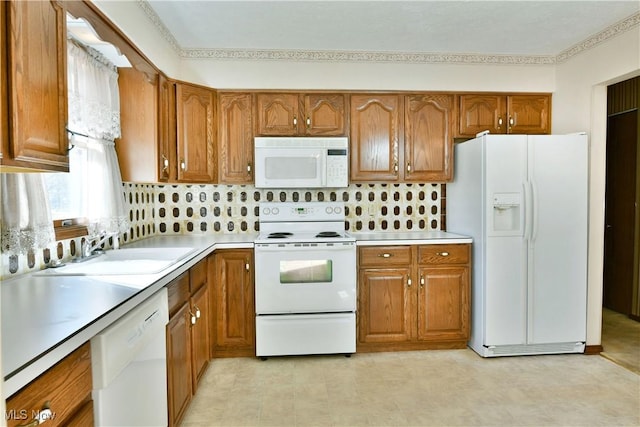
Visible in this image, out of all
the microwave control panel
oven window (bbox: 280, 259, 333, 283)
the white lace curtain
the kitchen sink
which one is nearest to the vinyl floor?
oven window (bbox: 280, 259, 333, 283)

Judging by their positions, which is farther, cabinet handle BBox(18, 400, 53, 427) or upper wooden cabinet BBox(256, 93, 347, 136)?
upper wooden cabinet BBox(256, 93, 347, 136)

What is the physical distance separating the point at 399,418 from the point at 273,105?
240cm

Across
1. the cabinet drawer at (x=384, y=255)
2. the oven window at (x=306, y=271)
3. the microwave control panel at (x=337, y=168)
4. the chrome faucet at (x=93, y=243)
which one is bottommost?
the oven window at (x=306, y=271)

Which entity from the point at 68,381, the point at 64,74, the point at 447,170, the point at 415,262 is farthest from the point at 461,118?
the point at 68,381

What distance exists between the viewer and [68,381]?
988 millimetres

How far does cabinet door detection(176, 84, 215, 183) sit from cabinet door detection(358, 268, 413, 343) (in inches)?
58.6

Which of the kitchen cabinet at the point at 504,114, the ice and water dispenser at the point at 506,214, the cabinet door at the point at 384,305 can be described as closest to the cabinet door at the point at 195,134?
the cabinet door at the point at 384,305

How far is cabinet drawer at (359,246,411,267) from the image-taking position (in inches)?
120

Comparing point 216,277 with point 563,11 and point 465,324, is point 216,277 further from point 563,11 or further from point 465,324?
point 563,11

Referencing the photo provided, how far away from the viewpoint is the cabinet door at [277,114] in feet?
10.5

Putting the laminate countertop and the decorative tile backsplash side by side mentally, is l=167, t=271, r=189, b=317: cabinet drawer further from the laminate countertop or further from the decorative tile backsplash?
the decorative tile backsplash

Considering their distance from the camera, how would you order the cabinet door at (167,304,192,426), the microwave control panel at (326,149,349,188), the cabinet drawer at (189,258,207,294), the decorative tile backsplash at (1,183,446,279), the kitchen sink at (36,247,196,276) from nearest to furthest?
1. the kitchen sink at (36,247,196,276)
2. the cabinet door at (167,304,192,426)
3. the cabinet drawer at (189,258,207,294)
4. the microwave control panel at (326,149,349,188)
5. the decorative tile backsplash at (1,183,446,279)

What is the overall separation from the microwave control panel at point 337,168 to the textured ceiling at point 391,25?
0.86 meters

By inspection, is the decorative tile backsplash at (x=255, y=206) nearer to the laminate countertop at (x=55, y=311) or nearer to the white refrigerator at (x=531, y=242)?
the white refrigerator at (x=531, y=242)
